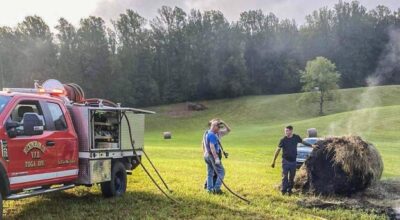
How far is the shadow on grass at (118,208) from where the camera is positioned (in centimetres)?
941

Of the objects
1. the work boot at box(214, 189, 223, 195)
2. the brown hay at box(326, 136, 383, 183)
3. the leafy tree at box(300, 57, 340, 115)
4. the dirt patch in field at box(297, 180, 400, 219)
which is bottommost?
the dirt patch in field at box(297, 180, 400, 219)

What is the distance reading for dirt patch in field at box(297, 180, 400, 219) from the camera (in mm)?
11216

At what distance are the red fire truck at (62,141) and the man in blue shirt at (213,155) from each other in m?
1.69

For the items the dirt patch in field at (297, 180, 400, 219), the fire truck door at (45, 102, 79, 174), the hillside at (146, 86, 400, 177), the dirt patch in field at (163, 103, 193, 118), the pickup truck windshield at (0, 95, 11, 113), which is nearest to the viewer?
the pickup truck windshield at (0, 95, 11, 113)

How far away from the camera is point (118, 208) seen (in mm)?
10078

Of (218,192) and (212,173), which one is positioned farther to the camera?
(212,173)

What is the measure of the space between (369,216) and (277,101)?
67.5m

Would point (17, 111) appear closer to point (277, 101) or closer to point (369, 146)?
point (369, 146)

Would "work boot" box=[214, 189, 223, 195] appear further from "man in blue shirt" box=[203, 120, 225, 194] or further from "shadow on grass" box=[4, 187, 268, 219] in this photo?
"shadow on grass" box=[4, 187, 268, 219]

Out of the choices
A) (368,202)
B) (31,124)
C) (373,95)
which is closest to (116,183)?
(31,124)

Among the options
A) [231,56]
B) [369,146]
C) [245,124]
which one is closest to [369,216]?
[369,146]

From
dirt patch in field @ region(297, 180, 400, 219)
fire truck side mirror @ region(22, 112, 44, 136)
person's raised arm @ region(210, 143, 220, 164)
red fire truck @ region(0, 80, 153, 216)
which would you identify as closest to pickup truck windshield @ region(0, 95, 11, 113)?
red fire truck @ region(0, 80, 153, 216)

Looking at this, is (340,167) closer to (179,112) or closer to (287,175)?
(287,175)

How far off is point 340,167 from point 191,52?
82.6 m
